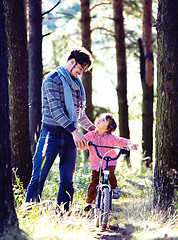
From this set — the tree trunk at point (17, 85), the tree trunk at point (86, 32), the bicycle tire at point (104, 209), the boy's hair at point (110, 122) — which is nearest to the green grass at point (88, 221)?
the bicycle tire at point (104, 209)

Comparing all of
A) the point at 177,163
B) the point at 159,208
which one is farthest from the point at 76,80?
the point at 159,208

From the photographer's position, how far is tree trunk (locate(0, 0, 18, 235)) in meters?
3.55

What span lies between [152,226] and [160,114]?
1.49 m

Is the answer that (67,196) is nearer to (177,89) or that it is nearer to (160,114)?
(160,114)

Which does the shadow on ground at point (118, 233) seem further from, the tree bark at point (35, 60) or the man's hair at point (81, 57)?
the tree bark at point (35, 60)

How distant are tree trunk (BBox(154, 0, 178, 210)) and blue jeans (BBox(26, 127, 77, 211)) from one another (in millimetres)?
1297

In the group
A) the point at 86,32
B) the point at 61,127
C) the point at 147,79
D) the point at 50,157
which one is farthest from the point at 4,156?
the point at 147,79

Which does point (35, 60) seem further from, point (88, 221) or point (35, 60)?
point (88, 221)

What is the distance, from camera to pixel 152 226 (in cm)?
463

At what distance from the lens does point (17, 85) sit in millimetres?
5902

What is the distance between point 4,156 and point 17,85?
2466 mm

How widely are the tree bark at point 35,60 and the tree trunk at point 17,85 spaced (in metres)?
3.21

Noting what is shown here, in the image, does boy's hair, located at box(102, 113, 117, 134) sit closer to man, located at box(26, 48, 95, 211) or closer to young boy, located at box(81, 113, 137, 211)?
young boy, located at box(81, 113, 137, 211)

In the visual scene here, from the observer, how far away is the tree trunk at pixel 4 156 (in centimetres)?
355
